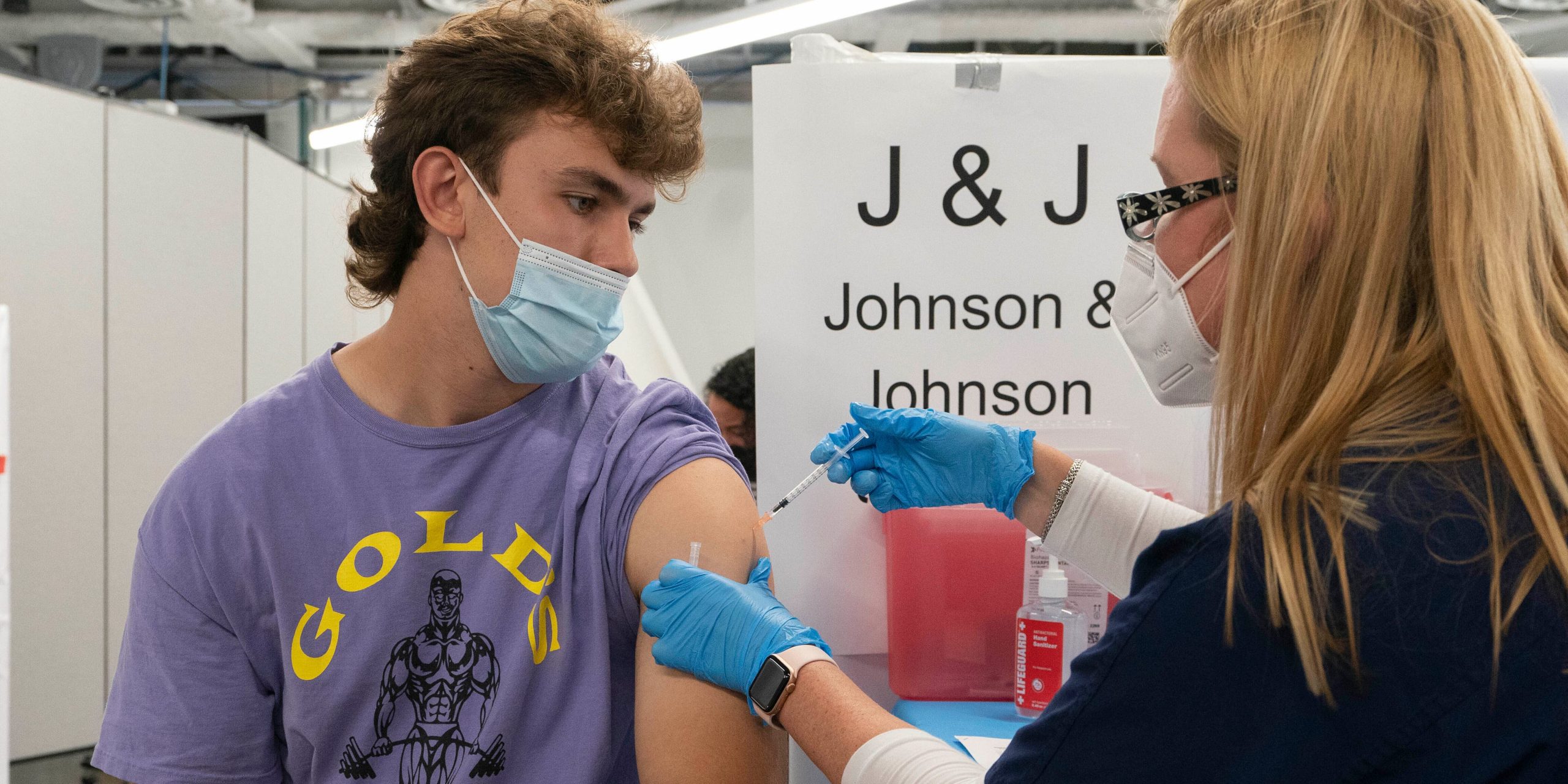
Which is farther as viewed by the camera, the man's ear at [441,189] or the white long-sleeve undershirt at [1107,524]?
the white long-sleeve undershirt at [1107,524]

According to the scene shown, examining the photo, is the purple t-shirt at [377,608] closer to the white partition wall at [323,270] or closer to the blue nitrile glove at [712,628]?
the blue nitrile glove at [712,628]

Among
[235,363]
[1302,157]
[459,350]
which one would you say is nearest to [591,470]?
[459,350]

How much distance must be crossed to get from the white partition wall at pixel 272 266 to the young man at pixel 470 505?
4.08 metres

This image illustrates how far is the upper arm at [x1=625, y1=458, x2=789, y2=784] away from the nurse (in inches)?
9.7

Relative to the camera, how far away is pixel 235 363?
495 cm

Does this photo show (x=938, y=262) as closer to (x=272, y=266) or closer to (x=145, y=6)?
(x=272, y=266)

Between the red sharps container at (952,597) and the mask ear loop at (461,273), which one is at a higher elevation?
the mask ear loop at (461,273)

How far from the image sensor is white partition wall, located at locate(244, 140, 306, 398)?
5.09 m

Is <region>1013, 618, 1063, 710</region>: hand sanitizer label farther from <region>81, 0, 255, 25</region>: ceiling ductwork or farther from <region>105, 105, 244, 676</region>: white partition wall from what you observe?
<region>81, 0, 255, 25</region>: ceiling ductwork

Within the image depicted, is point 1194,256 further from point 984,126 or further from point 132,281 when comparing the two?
point 132,281

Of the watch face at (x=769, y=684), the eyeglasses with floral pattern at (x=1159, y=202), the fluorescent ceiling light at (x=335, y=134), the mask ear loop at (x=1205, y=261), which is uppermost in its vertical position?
the fluorescent ceiling light at (x=335, y=134)

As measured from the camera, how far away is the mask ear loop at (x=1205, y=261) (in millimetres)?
1120

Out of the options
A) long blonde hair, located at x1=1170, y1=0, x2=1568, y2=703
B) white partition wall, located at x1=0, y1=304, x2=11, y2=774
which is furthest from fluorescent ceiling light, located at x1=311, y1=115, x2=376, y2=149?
long blonde hair, located at x1=1170, y1=0, x2=1568, y2=703

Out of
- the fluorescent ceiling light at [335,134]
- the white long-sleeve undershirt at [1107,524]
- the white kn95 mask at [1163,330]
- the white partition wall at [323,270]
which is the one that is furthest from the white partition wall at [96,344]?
the white kn95 mask at [1163,330]
